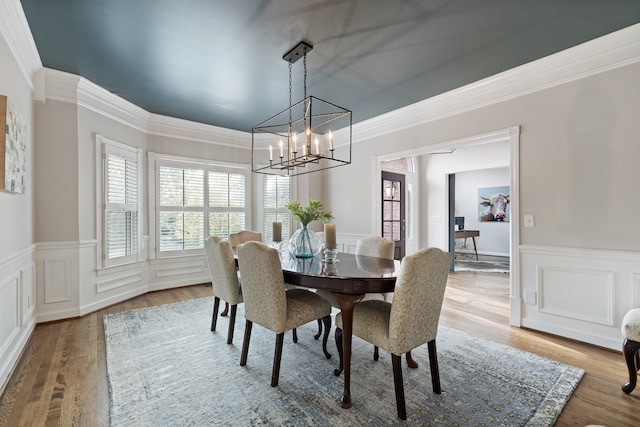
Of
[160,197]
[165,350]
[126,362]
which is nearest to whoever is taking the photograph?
[126,362]

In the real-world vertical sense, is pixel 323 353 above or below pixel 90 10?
below

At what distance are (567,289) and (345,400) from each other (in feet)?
7.90

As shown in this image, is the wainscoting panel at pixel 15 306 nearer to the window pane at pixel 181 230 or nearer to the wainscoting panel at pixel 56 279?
the wainscoting panel at pixel 56 279

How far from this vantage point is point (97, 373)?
216cm

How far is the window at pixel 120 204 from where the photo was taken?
12.0 ft

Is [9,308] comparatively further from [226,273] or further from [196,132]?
[196,132]

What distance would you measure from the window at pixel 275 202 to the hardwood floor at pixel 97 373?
2268 millimetres

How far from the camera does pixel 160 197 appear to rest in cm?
441

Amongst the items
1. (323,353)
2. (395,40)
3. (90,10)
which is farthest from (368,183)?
(90,10)

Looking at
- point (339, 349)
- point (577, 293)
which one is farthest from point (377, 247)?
point (577, 293)

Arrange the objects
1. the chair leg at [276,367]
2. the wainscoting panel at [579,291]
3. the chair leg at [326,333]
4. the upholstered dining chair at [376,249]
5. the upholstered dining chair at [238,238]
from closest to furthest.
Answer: the chair leg at [276,367] < the chair leg at [326,333] < the wainscoting panel at [579,291] < the upholstered dining chair at [376,249] < the upholstered dining chair at [238,238]

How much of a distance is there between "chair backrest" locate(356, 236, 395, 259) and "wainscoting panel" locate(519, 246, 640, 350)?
4.59ft

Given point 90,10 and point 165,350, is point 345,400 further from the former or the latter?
point 90,10

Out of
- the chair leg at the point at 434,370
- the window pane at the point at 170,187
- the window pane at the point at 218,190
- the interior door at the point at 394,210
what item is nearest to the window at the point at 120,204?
the window pane at the point at 170,187
